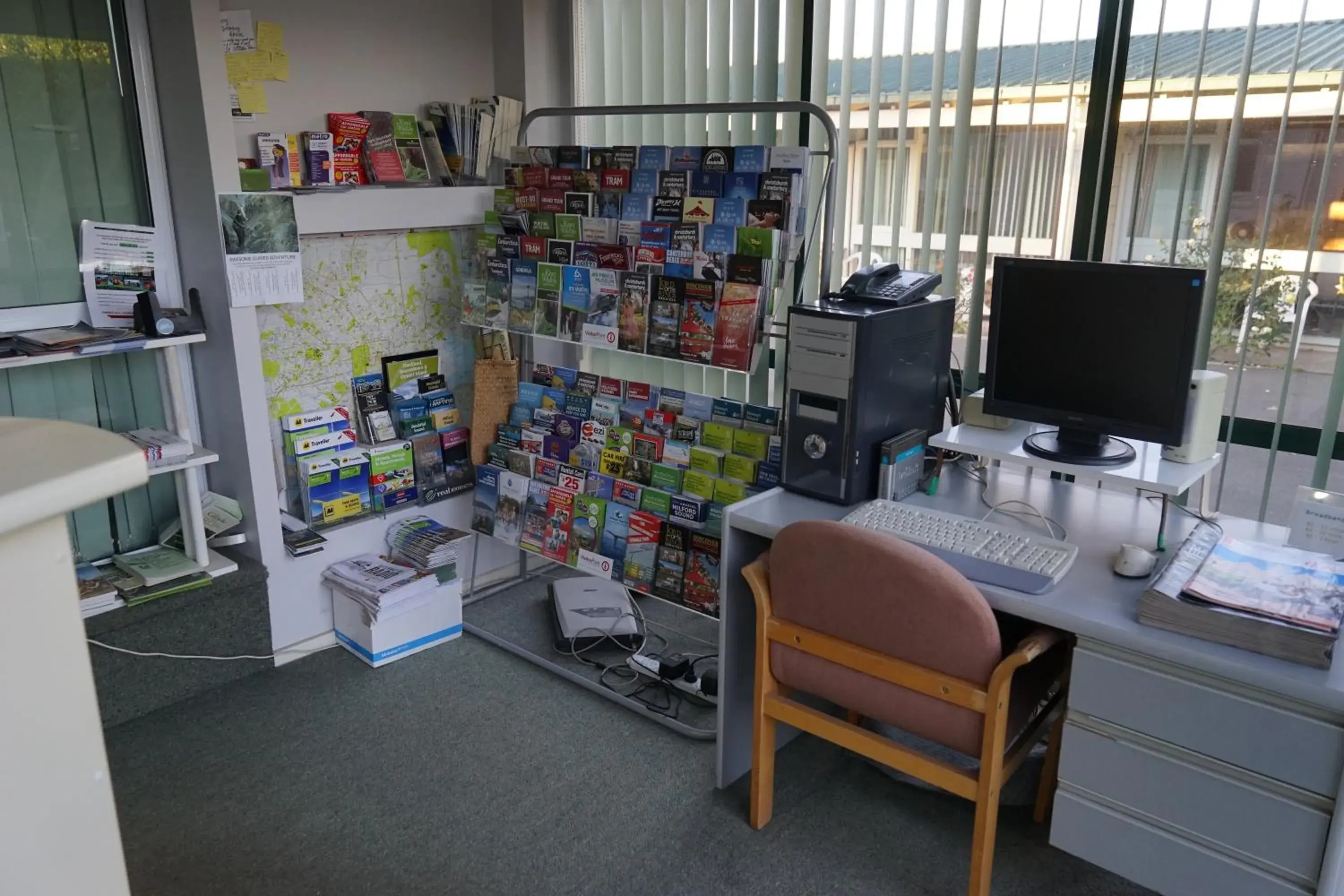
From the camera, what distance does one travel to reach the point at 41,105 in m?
2.55

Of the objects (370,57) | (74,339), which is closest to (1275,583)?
(74,339)

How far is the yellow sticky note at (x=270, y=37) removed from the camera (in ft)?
9.35

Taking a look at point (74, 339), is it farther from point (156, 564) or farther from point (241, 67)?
point (241, 67)

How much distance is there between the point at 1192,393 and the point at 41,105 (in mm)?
2932

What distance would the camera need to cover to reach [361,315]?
3.14m

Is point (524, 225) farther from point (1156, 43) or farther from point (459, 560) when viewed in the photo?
point (1156, 43)

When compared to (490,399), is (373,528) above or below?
below

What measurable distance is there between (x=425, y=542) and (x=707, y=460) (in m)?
1.11

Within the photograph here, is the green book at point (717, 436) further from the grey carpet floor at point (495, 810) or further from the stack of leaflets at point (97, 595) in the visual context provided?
the stack of leaflets at point (97, 595)

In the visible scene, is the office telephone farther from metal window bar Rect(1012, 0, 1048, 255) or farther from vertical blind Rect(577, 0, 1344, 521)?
metal window bar Rect(1012, 0, 1048, 255)

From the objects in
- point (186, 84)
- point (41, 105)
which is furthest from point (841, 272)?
point (41, 105)

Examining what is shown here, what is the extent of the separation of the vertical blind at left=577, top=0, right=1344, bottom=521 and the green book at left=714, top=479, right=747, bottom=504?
0.58 meters

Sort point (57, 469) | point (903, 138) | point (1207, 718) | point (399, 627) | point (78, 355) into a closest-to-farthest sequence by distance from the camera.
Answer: point (57, 469) → point (1207, 718) → point (78, 355) → point (903, 138) → point (399, 627)

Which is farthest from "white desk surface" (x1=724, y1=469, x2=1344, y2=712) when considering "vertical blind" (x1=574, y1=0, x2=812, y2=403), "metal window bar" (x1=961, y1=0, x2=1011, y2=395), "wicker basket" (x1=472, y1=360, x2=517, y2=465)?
"wicker basket" (x1=472, y1=360, x2=517, y2=465)
